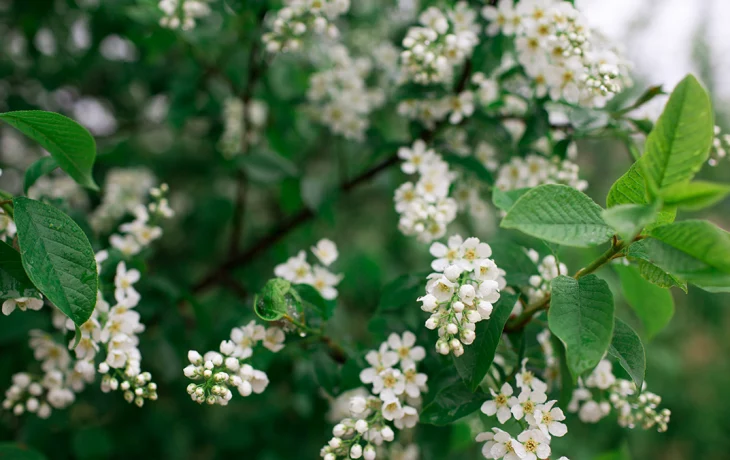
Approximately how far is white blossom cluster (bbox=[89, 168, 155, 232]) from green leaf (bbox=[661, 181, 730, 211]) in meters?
1.70

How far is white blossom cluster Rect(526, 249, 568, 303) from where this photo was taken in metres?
1.31

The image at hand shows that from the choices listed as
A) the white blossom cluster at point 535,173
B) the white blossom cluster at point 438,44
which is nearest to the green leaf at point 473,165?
the white blossom cluster at point 535,173

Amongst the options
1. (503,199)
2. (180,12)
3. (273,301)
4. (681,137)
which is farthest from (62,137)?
(681,137)

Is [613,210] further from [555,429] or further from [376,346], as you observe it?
[376,346]

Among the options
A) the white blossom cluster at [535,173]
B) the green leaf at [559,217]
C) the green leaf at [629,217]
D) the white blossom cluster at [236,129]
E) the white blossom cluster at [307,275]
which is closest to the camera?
the green leaf at [629,217]

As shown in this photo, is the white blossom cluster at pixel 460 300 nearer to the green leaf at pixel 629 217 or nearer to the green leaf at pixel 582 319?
the green leaf at pixel 582 319

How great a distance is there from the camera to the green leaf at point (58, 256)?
1047 millimetres

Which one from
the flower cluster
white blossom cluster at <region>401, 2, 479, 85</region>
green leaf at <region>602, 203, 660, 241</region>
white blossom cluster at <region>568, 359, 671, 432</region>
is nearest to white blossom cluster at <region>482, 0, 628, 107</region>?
white blossom cluster at <region>401, 2, 479, 85</region>

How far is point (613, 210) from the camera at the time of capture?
90cm

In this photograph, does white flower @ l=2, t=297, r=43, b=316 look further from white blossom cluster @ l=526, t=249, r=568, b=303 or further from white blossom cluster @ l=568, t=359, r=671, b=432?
white blossom cluster @ l=568, t=359, r=671, b=432

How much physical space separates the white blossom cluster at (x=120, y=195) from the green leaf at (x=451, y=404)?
1.34m

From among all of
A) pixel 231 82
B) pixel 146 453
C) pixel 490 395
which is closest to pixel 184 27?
pixel 231 82

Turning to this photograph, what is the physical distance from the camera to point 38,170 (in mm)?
1321

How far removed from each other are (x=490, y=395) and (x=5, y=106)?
2.43 metres
